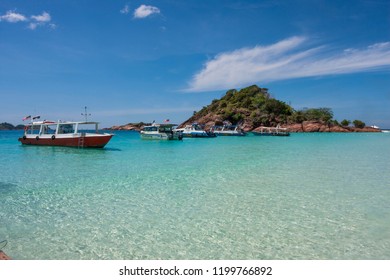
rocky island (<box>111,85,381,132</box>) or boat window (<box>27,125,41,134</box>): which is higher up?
rocky island (<box>111,85,381,132</box>)

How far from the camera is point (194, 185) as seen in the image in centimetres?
1159

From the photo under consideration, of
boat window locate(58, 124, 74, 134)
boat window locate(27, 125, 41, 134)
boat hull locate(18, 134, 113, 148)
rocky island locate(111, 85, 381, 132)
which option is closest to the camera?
boat hull locate(18, 134, 113, 148)

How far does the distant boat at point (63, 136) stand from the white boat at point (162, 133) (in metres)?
16.2

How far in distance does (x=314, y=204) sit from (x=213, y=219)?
3450 millimetres

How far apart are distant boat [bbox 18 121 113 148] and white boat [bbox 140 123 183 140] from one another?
53.2ft

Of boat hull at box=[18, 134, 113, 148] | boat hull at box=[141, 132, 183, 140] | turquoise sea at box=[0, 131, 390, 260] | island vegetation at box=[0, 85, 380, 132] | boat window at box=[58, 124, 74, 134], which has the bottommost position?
turquoise sea at box=[0, 131, 390, 260]

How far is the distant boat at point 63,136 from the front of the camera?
97.5 ft

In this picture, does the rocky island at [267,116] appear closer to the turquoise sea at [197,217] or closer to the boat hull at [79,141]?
the boat hull at [79,141]

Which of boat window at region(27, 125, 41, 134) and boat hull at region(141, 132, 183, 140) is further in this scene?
boat hull at region(141, 132, 183, 140)

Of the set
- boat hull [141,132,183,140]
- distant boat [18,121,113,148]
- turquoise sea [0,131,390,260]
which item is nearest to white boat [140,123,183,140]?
boat hull [141,132,183,140]

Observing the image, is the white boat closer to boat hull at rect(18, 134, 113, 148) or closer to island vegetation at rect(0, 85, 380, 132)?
boat hull at rect(18, 134, 113, 148)

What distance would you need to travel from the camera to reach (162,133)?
48.1m

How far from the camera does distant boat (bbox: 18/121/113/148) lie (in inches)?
1170
